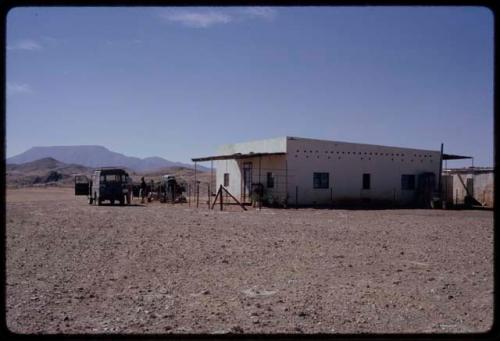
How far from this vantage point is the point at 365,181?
1215 inches

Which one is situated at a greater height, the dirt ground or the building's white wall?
the building's white wall

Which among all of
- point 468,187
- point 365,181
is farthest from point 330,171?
point 468,187

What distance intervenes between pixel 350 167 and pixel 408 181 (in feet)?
14.9

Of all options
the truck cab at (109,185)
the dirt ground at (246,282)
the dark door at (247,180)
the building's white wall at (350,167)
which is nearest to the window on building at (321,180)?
the building's white wall at (350,167)

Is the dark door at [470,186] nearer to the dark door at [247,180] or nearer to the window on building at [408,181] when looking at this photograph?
the window on building at [408,181]

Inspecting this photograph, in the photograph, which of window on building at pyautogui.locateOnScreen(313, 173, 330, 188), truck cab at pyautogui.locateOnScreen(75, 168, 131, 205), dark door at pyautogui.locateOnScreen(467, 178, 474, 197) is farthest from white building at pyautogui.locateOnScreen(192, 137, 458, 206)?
truck cab at pyautogui.locateOnScreen(75, 168, 131, 205)

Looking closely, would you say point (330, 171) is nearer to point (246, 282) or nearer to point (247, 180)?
point (247, 180)

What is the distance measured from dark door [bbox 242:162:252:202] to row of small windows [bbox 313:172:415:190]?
13.9ft

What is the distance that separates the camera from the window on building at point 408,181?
32.0 m

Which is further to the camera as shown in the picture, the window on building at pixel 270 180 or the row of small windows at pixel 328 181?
the window on building at pixel 270 180

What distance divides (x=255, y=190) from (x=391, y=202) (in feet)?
27.6

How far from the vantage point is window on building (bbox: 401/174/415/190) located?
105 feet

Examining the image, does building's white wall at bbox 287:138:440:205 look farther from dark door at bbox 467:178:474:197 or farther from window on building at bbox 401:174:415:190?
dark door at bbox 467:178:474:197
